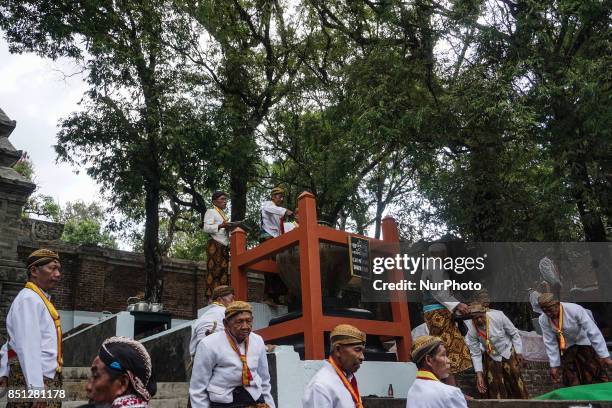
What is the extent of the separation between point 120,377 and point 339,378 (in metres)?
1.57

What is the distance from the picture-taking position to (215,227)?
9617mm

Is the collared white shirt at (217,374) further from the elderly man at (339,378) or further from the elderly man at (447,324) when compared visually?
the elderly man at (447,324)

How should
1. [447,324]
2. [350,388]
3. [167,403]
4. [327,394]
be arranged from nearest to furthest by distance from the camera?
1. [327,394]
2. [350,388]
3. [167,403]
4. [447,324]

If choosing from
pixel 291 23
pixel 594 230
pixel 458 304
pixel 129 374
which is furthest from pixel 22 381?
pixel 291 23

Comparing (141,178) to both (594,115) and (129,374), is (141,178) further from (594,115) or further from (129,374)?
(129,374)

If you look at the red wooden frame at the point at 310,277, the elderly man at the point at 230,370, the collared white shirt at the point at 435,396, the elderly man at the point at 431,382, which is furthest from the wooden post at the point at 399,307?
the collared white shirt at the point at 435,396

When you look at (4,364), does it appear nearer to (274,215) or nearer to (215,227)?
(274,215)

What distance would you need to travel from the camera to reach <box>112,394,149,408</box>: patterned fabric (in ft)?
7.13

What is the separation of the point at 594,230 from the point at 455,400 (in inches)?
344

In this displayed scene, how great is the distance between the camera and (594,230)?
10.8 metres

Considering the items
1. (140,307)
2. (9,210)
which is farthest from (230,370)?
(9,210)

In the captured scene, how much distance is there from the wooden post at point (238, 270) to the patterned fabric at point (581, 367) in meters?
4.56

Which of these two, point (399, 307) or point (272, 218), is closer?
point (399, 307)

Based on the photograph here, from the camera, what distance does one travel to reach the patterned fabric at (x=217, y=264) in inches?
386
